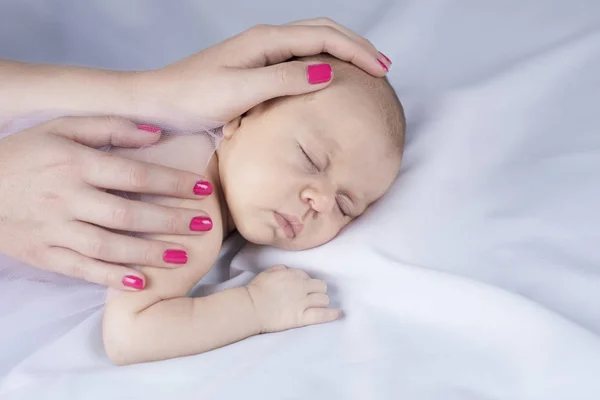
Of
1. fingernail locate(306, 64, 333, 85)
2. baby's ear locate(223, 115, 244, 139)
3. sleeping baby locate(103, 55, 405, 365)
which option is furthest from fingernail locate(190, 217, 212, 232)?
fingernail locate(306, 64, 333, 85)

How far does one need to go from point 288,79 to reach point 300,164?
0.53ft

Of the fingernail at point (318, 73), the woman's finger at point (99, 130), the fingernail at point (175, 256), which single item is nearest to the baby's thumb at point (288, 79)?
the fingernail at point (318, 73)

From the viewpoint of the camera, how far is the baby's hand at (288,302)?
1.36 m

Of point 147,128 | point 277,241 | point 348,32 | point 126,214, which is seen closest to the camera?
point 126,214

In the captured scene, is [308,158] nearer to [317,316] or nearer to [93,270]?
[317,316]

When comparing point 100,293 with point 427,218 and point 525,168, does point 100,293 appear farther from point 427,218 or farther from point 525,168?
point 525,168

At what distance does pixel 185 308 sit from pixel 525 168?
0.79 metres

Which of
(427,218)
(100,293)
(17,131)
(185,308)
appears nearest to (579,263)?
(427,218)

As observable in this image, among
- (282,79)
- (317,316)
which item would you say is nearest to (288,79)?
(282,79)

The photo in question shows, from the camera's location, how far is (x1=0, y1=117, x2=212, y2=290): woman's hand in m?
1.29

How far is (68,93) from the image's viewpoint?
1.52m

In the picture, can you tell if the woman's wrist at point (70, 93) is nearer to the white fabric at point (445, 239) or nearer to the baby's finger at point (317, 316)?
the white fabric at point (445, 239)

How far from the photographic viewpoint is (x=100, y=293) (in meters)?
1.42

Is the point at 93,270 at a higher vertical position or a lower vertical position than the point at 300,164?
lower
